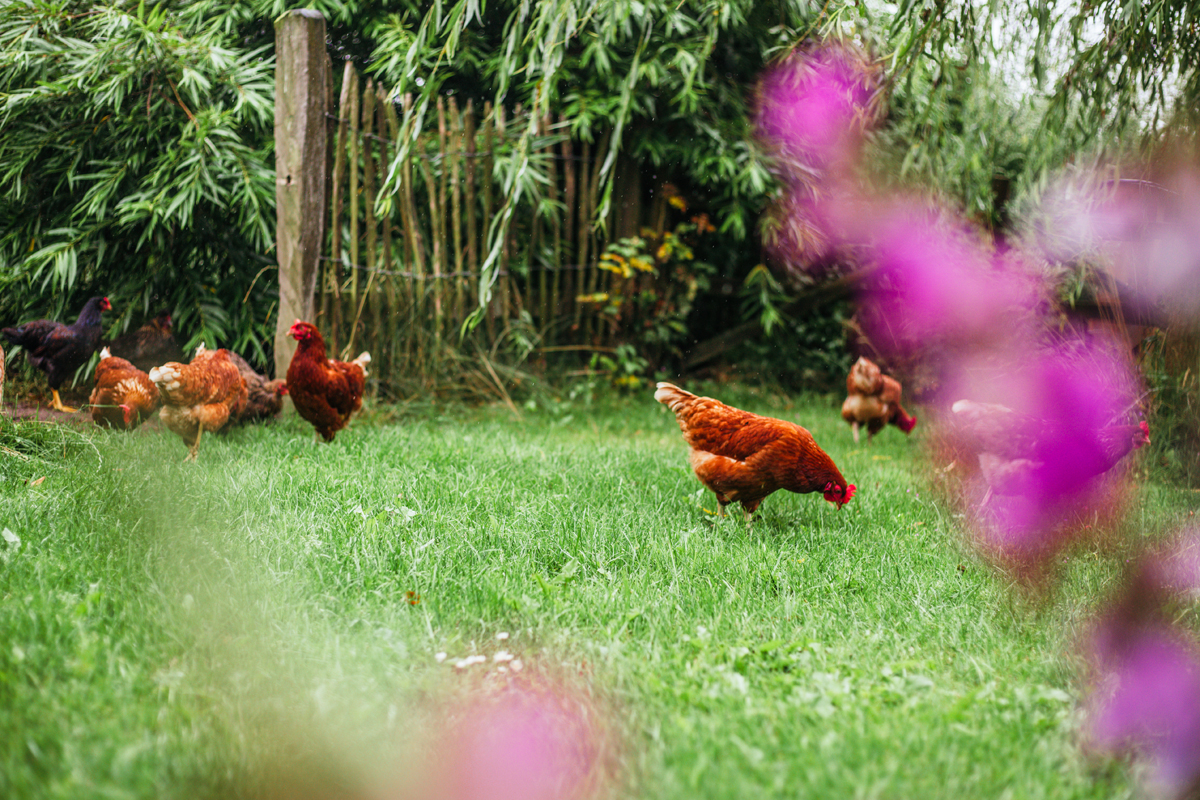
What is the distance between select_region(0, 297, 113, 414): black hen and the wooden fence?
1258 millimetres

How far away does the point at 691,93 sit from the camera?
16.6 feet

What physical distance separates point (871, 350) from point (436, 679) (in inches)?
239

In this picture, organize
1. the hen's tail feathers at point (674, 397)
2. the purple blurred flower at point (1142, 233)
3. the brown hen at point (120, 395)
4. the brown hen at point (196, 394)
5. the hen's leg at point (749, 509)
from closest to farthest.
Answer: the hen's leg at point (749, 509), the hen's tail feathers at point (674, 397), the purple blurred flower at point (1142, 233), the brown hen at point (196, 394), the brown hen at point (120, 395)

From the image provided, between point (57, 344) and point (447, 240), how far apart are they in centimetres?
245

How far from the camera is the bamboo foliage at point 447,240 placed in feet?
15.6

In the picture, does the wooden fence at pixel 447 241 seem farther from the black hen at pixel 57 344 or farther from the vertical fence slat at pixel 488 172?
the black hen at pixel 57 344

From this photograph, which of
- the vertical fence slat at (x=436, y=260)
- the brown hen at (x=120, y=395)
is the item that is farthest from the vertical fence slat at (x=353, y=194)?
the brown hen at (x=120, y=395)

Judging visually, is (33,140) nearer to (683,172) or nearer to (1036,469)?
(683,172)

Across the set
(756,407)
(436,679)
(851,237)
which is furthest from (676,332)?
(436,679)

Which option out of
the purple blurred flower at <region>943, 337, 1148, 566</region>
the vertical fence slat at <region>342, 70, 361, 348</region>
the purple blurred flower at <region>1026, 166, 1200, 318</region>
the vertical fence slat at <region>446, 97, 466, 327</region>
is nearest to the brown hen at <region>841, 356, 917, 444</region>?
the purple blurred flower at <region>943, 337, 1148, 566</region>

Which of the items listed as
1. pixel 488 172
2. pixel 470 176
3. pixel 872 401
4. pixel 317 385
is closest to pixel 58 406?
pixel 317 385

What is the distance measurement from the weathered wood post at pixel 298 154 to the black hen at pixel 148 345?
717 millimetres

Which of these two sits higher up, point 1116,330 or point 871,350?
point 1116,330

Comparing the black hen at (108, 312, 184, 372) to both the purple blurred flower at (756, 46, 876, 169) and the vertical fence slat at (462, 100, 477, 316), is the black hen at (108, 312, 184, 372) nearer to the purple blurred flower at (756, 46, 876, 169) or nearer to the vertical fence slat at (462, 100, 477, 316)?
the vertical fence slat at (462, 100, 477, 316)
